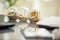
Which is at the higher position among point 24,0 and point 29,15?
point 24,0

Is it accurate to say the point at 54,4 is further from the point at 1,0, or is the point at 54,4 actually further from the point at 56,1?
the point at 1,0

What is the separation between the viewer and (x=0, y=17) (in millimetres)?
991

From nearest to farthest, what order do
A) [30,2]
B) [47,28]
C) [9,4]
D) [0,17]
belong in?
[47,28]
[0,17]
[9,4]
[30,2]

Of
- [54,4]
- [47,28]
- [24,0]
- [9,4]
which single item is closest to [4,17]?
[9,4]

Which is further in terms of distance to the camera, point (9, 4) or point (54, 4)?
point (54, 4)

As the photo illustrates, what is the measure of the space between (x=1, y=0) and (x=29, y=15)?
0.37 m

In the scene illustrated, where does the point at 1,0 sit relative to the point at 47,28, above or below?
above

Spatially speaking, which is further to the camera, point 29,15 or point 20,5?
point 20,5

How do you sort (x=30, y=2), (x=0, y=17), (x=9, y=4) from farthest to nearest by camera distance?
(x=30, y=2)
(x=9, y=4)
(x=0, y=17)

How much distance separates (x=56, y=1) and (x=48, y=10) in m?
0.13

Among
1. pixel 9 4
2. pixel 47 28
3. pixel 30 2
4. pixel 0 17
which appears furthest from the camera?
pixel 30 2

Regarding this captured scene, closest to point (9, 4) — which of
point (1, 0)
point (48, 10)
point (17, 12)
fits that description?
point (1, 0)

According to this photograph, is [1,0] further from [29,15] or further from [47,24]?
[47,24]

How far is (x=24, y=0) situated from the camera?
4.14 ft
